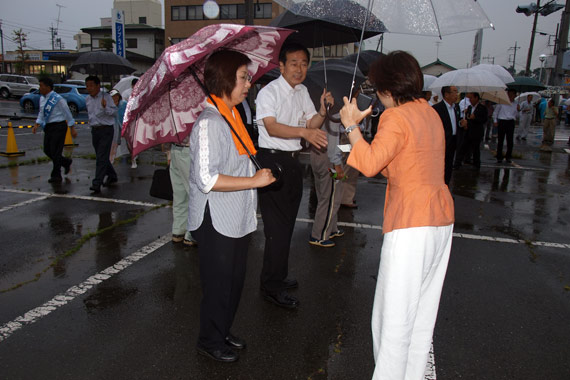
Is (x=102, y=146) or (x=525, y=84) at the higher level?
(x=525, y=84)

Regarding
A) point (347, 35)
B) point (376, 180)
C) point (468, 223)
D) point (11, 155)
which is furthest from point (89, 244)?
point (11, 155)

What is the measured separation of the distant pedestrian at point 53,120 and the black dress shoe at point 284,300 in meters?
6.08

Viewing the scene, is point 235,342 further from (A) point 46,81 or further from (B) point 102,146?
(A) point 46,81

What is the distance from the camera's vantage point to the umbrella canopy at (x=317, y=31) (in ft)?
13.0

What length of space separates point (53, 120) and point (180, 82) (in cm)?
611

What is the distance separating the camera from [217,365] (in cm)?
289

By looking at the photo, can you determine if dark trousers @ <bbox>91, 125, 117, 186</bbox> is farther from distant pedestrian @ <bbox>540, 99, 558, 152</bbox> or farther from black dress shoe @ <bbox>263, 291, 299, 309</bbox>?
distant pedestrian @ <bbox>540, 99, 558, 152</bbox>

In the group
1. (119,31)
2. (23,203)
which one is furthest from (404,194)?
(119,31)

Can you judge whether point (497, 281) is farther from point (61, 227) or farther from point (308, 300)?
point (61, 227)

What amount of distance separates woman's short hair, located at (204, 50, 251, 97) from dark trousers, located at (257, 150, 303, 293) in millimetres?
952

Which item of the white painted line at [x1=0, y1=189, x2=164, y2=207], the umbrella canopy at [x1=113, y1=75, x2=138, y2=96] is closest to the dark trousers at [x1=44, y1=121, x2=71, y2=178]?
the white painted line at [x1=0, y1=189, x2=164, y2=207]

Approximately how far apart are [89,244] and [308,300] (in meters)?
2.87

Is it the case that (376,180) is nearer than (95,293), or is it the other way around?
(95,293)

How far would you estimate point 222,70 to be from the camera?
2.54 metres
